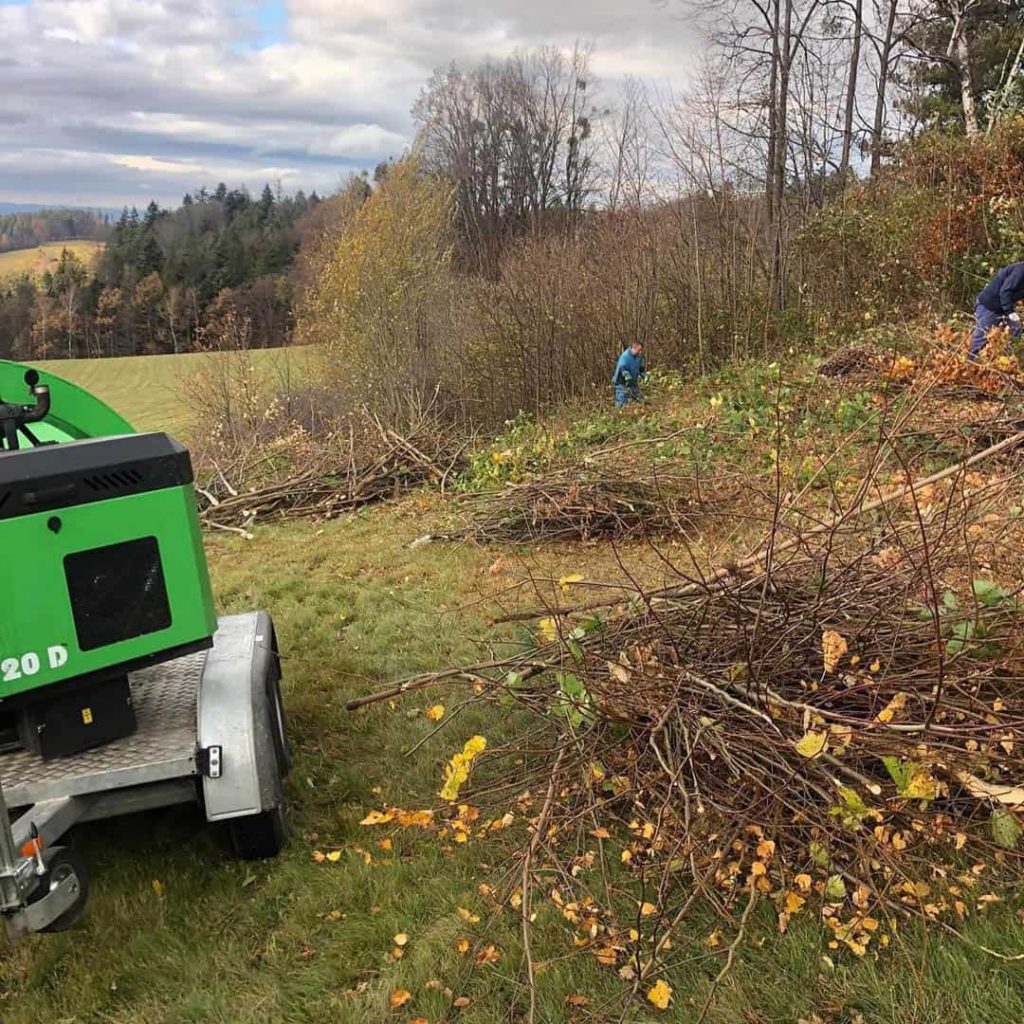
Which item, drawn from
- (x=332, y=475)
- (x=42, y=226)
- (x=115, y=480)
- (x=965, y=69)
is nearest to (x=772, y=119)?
(x=965, y=69)

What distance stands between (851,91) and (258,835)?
18.4m

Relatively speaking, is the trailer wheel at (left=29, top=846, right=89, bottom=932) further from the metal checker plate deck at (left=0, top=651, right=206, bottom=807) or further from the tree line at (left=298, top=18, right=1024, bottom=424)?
the tree line at (left=298, top=18, right=1024, bottom=424)

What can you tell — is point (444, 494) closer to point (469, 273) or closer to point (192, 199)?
point (469, 273)

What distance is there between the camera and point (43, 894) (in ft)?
7.52

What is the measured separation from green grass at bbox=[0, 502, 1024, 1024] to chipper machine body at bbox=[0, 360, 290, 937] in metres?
0.33

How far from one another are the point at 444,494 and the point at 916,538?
6.97 metres

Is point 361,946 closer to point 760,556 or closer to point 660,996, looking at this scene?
point 660,996

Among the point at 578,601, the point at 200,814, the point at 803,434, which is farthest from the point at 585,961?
the point at 803,434

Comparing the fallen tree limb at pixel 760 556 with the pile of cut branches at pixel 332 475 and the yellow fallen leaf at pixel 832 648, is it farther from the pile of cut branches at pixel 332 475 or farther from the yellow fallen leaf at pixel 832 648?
the pile of cut branches at pixel 332 475

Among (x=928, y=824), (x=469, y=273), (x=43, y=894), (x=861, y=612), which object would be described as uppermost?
(x=469, y=273)

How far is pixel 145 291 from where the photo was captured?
173 feet

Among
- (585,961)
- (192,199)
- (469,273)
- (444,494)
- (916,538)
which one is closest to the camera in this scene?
(585,961)

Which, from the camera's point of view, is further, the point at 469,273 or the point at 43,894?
the point at 469,273

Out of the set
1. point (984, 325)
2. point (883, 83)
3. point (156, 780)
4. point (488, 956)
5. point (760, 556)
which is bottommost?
point (488, 956)
